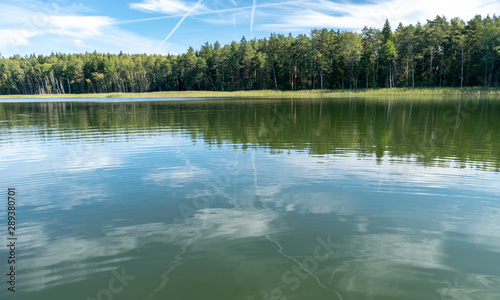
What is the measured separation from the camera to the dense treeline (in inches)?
3533

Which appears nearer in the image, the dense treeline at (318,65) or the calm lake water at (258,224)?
the calm lake water at (258,224)

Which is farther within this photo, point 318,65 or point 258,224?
point 318,65

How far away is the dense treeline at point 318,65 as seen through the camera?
8975cm

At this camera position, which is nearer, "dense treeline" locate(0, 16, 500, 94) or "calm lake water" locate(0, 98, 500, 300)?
"calm lake water" locate(0, 98, 500, 300)

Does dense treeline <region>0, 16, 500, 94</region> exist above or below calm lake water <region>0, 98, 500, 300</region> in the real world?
above

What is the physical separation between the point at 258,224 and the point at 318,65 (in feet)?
366

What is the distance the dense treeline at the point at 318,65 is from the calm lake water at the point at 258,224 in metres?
91.3

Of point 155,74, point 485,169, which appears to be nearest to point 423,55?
point 485,169

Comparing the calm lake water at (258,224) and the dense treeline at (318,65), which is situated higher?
the dense treeline at (318,65)

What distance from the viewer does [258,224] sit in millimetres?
7598

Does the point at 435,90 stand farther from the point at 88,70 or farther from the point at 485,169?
the point at 88,70

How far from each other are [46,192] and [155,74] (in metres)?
164

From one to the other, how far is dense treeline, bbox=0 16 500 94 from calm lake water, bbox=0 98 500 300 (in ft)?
300

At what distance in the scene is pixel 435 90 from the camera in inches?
3125
